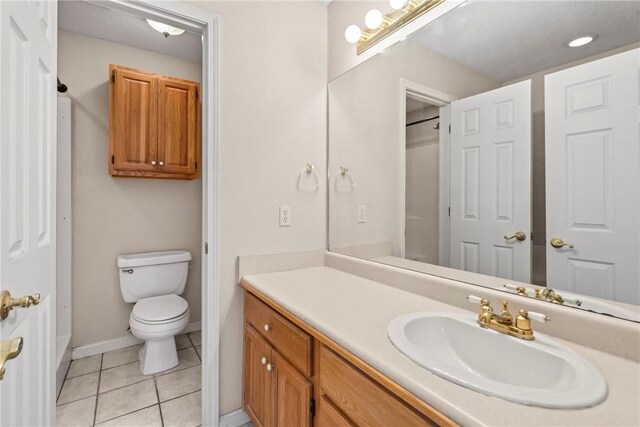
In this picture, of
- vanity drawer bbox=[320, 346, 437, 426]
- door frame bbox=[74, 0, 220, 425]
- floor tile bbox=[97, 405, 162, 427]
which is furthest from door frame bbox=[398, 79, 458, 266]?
floor tile bbox=[97, 405, 162, 427]

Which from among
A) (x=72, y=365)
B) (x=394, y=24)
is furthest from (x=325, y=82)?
(x=72, y=365)

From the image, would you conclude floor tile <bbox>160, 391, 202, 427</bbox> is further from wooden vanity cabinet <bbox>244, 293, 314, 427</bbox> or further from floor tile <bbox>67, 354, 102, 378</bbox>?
floor tile <bbox>67, 354, 102, 378</bbox>

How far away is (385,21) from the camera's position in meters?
1.43

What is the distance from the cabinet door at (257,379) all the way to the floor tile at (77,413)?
0.90 metres

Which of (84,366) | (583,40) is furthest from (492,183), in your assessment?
(84,366)

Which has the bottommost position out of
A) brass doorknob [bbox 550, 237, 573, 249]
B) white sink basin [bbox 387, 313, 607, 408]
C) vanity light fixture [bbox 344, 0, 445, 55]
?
white sink basin [bbox 387, 313, 607, 408]

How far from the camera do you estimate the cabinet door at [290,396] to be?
38.8 inches

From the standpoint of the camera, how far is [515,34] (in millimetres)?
1004

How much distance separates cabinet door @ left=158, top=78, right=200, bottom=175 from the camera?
232 centimetres

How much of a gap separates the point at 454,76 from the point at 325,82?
0.85 m

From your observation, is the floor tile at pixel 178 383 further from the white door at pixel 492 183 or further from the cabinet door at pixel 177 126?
the white door at pixel 492 183

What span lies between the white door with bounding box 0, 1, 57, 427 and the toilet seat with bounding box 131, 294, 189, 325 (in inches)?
34.3

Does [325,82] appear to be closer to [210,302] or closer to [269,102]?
[269,102]

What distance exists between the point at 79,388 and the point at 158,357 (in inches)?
17.6
